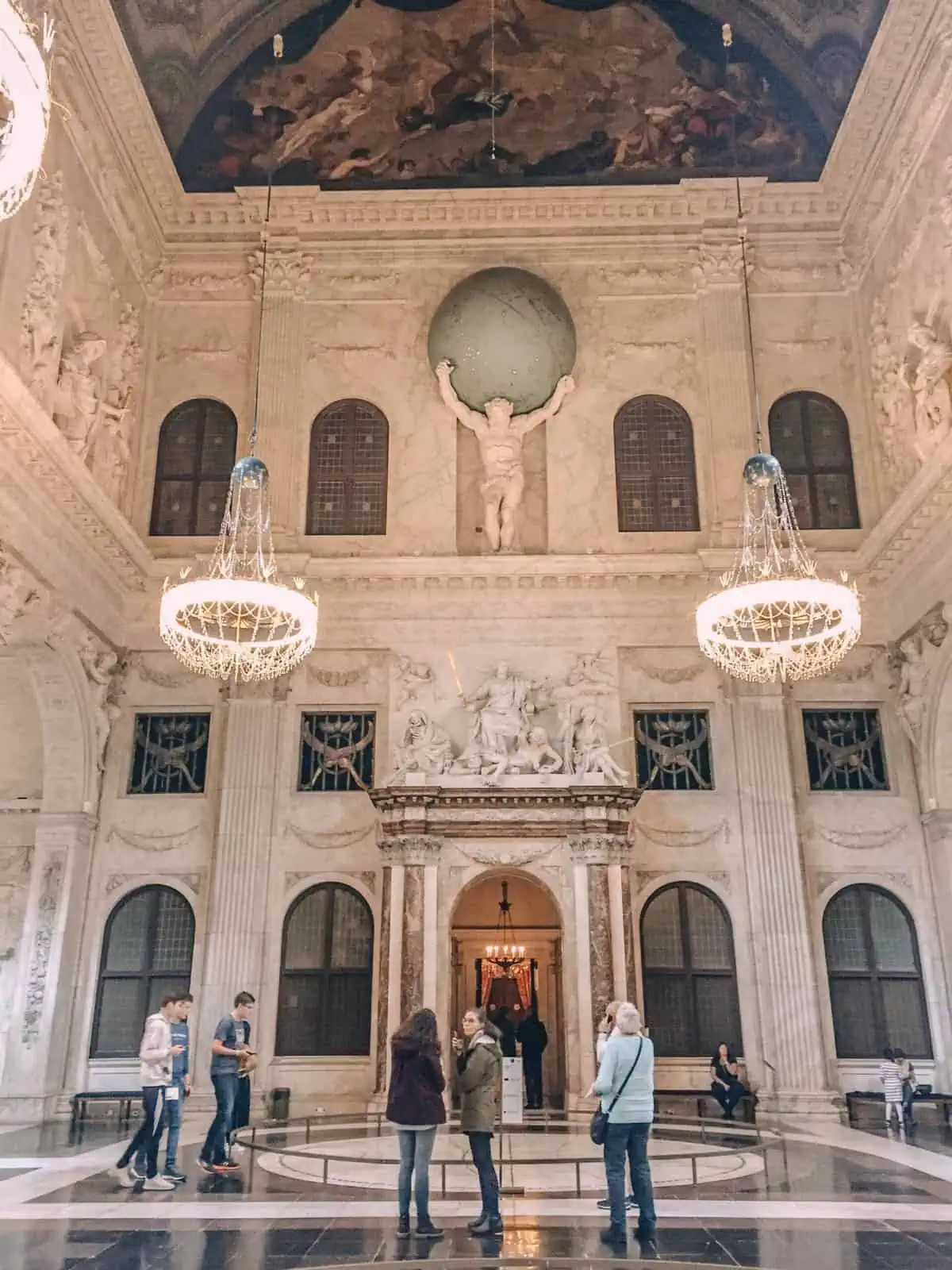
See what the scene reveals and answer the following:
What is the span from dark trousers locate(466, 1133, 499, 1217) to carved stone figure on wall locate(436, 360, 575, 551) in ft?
38.2

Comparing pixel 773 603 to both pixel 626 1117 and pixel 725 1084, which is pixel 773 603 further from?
pixel 626 1117

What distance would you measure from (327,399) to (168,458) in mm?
2909

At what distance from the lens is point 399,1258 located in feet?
21.1

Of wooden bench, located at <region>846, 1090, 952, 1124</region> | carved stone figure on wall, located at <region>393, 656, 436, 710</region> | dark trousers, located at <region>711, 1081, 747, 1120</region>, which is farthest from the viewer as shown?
carved stone figure on wall, located at <region>393, 656, 436, 710</region>

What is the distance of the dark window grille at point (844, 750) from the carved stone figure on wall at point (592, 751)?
128 inches

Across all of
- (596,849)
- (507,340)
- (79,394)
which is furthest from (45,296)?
(596,849)

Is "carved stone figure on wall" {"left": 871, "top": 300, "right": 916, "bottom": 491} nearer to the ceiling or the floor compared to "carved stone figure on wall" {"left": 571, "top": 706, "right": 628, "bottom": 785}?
nearer to the ceiling

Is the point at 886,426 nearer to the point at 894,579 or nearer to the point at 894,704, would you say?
the point at 894,579

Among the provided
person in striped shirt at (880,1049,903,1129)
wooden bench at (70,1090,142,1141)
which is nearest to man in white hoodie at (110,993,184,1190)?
wooden bench at (70,1090,142,1141)

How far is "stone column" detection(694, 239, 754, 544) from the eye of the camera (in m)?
17.9

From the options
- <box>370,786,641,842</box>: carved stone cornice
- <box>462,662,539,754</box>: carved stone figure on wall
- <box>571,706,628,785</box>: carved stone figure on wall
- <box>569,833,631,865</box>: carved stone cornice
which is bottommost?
<box>569,833,631,865</box>: carved stone cornice

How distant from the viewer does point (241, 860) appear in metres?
16.3

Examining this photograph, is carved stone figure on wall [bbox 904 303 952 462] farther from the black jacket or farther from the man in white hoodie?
the man in white hoodie

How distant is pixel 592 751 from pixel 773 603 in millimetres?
3732
